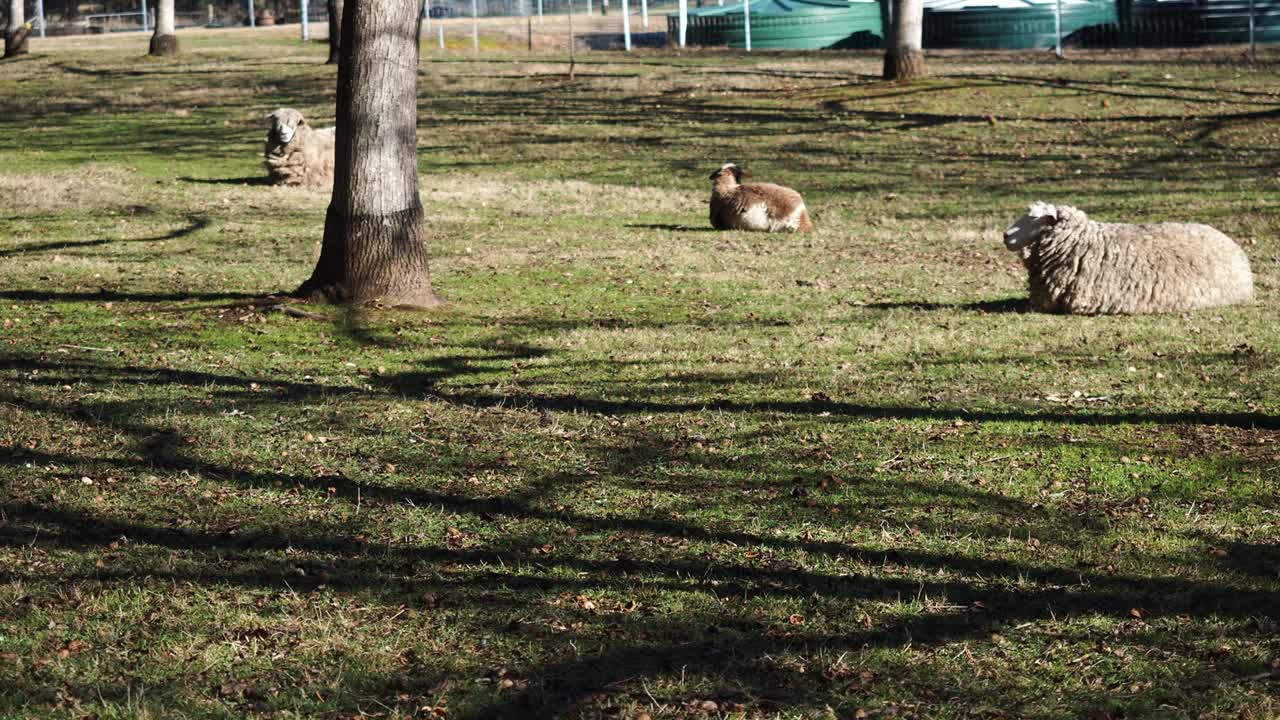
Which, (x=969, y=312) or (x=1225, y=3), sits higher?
(x=1225, y=3)

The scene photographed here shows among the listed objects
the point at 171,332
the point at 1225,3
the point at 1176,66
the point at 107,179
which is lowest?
the point at 171,332

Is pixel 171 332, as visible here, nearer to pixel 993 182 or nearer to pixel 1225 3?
pixel 993 182

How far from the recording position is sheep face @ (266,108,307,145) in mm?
19719

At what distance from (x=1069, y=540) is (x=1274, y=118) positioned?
67.6ft

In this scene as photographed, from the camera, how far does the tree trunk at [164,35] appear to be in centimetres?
4250

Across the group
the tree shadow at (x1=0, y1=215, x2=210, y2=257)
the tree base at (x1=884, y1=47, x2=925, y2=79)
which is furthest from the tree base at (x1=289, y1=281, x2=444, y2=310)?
the tree base at (x1=884, y1=47, x2=925, y2=79)

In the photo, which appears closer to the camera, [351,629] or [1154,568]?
[351,629]

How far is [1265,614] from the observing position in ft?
17.7

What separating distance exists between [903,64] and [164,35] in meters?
25.2

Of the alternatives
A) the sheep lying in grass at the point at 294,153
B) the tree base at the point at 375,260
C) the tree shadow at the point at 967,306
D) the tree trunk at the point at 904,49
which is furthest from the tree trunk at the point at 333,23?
the tree shadow at the point at 967,306

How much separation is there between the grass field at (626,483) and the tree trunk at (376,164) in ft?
1.56

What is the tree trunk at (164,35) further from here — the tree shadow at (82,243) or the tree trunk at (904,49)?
the tree shadow at (82,243)

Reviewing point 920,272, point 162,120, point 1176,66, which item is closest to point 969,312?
point 920,272

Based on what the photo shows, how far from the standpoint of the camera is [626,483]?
7023 millimetres
